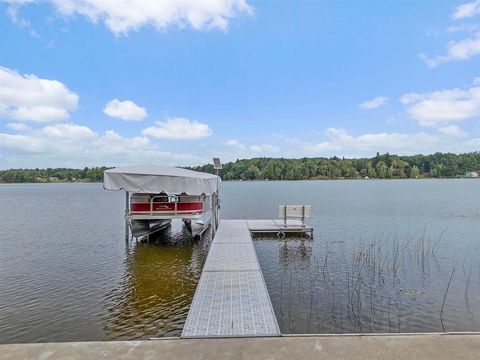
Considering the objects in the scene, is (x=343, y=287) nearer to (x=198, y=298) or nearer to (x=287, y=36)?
(x=198, y=298)

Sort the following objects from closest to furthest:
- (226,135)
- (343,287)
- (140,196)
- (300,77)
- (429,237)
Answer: (343,287) < (140,196) < (429,237) < (300,77) < (226,135)

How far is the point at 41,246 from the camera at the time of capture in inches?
547

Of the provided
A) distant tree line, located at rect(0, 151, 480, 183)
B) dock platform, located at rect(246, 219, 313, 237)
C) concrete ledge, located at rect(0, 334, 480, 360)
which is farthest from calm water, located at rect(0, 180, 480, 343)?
distant tree line, located at rect(0, 151, 480, 183)

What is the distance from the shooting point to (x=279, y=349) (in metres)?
3.54

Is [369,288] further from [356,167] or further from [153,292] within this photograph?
[356,167]

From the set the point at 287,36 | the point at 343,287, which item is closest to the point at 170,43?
the point at 287,36

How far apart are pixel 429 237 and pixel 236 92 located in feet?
76.5

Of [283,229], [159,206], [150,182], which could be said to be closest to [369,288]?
[283,229]

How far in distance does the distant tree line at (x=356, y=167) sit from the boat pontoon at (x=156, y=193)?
3922 inches

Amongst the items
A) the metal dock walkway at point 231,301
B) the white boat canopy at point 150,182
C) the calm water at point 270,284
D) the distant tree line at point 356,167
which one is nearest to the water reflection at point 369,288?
the calm water at point 270,284

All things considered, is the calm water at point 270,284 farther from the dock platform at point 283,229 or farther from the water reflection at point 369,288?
the dock platform at point 283,229

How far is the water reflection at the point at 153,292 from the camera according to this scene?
233 inches

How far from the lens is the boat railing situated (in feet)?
43.7

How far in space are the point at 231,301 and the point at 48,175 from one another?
14177 cm
